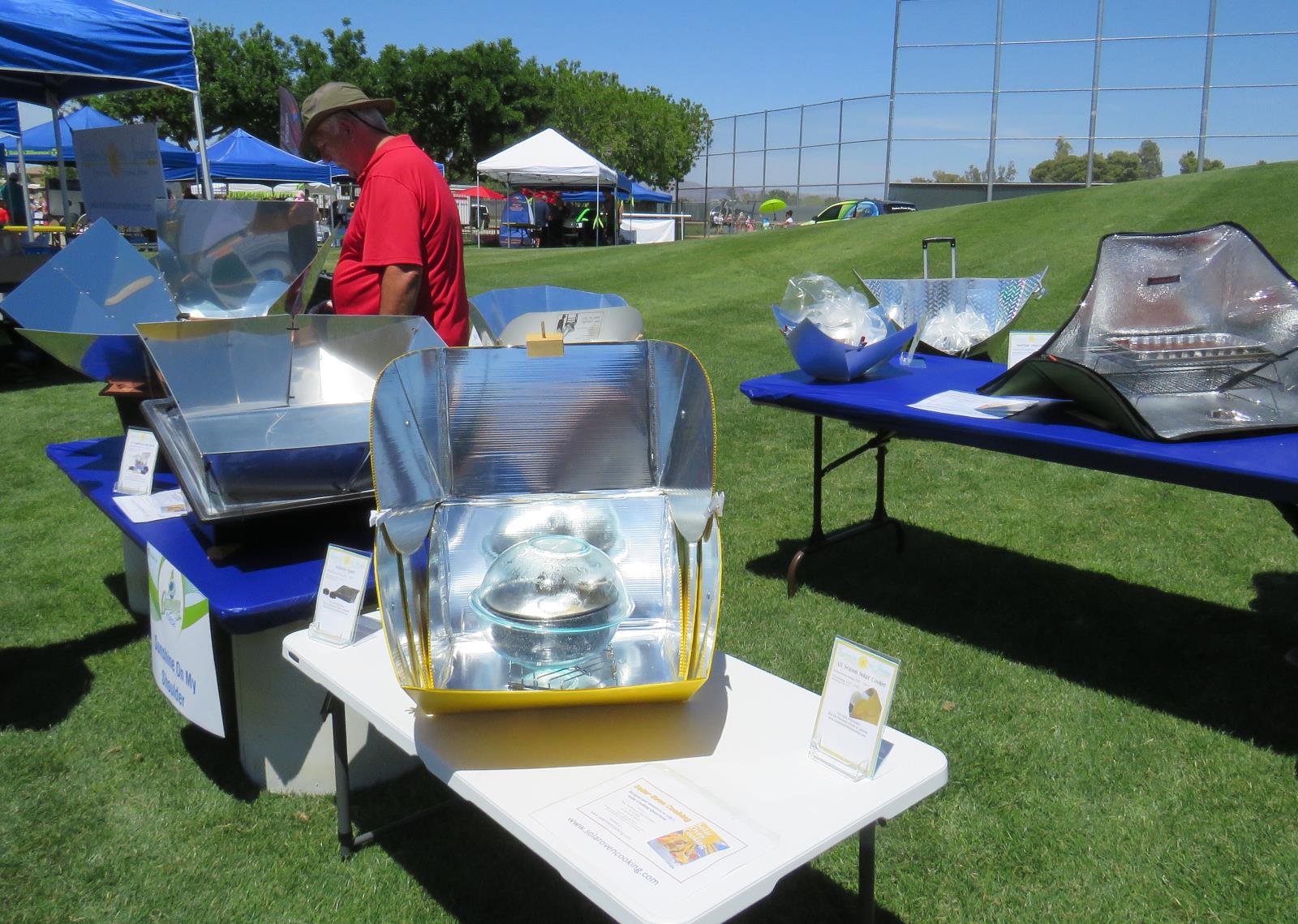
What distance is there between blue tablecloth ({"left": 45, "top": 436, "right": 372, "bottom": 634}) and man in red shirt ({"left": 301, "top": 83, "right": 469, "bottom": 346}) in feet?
2.78

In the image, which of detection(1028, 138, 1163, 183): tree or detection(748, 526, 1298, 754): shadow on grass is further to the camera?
detection(1028, 138, 1163, 183): tree

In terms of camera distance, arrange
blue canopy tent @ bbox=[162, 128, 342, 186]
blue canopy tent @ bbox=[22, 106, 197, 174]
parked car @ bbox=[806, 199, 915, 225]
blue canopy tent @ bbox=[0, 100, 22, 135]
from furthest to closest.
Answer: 1. parked car @ bbox=[806, 199, 915, 225]
2. blue canopy tent @ bbox=[162, 128, 342, 186]
3. blue canopy tent @ bbox=[22, 106, 197, 174]
4. blue canopy tent @ bbox=[0, 100, 22, 135]

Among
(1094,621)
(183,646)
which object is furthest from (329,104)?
(1094,621)

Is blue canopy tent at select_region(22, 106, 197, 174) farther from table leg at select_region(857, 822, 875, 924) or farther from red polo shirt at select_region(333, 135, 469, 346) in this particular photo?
table leg at select_region(857, 822, 875, 924)

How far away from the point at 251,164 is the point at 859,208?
40.3 feet

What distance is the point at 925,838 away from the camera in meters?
2.24

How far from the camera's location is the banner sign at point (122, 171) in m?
5.21

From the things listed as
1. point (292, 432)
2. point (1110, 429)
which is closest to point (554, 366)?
point (292, 432)

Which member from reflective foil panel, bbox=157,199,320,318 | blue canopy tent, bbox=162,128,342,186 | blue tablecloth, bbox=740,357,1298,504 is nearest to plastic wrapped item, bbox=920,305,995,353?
blue tablecloth, bbox=740,357,1298,504

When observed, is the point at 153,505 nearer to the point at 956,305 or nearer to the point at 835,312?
the point at 835,312

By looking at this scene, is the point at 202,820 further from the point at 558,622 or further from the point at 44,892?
the point at 558,622

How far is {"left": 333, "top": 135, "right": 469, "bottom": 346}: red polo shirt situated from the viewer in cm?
277

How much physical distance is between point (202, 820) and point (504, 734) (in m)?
1.27

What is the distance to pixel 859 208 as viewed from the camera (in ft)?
68.3
